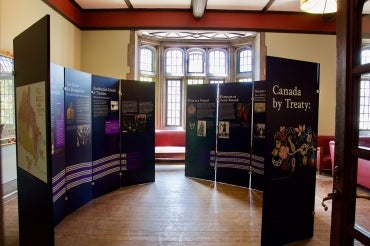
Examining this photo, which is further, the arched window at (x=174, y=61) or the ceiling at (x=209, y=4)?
the arched window at (x=174, y=61)

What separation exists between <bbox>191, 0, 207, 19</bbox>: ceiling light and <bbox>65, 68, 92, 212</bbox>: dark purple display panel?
3.05 meters

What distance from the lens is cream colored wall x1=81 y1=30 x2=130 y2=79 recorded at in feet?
22.4

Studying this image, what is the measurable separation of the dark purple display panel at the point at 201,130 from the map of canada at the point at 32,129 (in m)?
3.63

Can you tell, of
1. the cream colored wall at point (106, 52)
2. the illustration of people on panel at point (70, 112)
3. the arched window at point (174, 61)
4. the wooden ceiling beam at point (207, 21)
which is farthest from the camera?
the arched window at point (174, 61)

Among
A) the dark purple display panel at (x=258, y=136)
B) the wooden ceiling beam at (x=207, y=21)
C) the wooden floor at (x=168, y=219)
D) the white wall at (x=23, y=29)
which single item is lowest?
the wooden floor at (x=168, y=219)

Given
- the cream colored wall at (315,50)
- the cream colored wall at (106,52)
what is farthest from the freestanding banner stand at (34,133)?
the cream colored wall at (315,50)

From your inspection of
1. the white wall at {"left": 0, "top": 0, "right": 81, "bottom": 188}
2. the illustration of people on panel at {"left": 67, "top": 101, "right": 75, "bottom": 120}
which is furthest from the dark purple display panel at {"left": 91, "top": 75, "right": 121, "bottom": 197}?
the white wall at {"left": 0, "top": 0, "right": 81, "bottom": 188}

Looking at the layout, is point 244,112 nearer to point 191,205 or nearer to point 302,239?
point 191,205

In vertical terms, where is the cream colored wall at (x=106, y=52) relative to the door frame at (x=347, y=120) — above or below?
above

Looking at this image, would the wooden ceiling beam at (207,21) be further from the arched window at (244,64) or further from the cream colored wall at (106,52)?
the arched window at (244,64)

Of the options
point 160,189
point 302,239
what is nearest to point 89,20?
point 160,189

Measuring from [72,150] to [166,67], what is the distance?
17.2 feet

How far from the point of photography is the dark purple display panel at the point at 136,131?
4.83 meters

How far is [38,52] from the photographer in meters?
1.79
